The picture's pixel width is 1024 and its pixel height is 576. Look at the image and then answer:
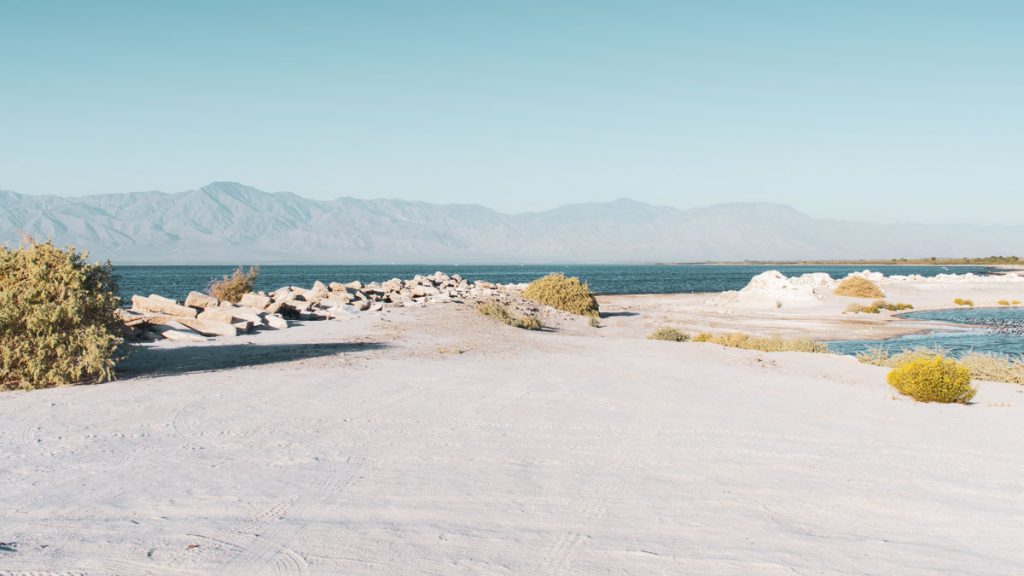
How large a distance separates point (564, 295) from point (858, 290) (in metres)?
29.7

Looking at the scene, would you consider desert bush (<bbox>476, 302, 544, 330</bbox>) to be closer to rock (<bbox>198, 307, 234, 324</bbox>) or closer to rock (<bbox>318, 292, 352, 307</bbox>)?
rock (<bbox>318, 292, 352, 307</bbox>)

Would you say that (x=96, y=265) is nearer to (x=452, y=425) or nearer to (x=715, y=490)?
(x=452, y=425)

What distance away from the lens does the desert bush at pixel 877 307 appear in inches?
1720

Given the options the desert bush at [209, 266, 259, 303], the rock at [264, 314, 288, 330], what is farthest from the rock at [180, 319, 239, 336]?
the desert bush at [209, 266, 259, 303]

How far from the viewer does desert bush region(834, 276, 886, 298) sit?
177 ft

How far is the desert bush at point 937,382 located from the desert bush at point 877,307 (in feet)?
104

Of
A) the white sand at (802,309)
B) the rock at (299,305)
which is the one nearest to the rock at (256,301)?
the rock at (299,305)

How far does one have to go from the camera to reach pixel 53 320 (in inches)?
471

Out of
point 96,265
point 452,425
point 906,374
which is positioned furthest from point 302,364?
point 906,374

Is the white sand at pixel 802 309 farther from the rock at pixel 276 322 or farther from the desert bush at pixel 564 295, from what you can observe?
the rock at pixel 276 322

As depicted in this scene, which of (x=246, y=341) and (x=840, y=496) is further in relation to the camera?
(x=246, y=341)

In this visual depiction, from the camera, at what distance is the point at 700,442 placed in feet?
30.8

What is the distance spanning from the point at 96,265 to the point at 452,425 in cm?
767

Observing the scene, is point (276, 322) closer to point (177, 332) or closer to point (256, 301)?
point (177, 332)
